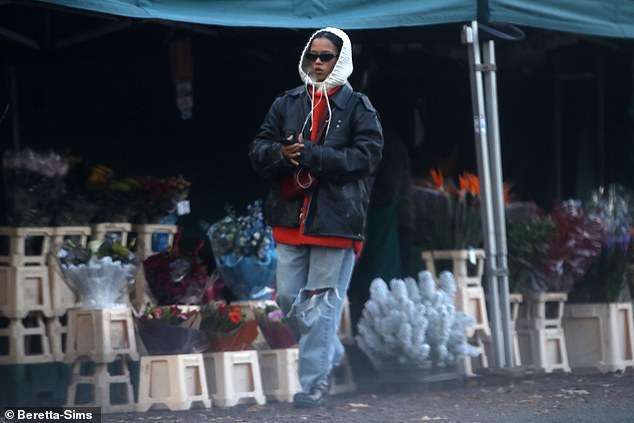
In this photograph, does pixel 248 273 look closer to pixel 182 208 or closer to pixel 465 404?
pixel 182 208

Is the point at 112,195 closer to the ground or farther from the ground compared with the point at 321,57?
closer to the ground

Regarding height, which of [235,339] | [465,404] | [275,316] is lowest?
[465,404]

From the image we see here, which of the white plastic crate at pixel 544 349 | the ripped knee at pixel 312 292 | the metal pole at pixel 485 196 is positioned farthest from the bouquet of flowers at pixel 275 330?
the white plastic crate at pixel 544 349

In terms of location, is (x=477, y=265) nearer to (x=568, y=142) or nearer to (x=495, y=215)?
(x=495, y=215)

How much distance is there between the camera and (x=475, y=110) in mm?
8219

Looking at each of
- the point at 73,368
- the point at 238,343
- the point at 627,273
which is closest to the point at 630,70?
the point at 627,273

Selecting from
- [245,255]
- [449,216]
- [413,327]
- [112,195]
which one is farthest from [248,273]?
[449,216]

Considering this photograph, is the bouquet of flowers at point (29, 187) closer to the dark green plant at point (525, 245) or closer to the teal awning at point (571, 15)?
the teal awning at point (571, 15)

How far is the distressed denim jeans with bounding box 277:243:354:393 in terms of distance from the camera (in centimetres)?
682

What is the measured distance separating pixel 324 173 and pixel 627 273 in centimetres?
367

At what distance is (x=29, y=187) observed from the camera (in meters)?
8.01

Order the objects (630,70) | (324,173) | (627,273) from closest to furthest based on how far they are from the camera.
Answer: (324,173) < (627,273) < (630,70)

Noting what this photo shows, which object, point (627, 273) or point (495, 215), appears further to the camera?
point (627, 273)

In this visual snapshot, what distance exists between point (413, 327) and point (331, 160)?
65.9 inches
